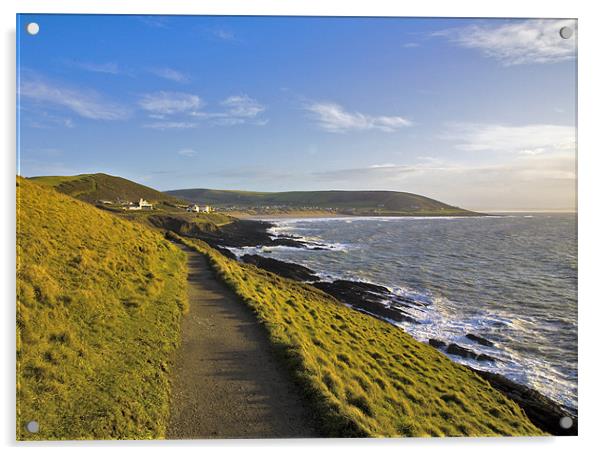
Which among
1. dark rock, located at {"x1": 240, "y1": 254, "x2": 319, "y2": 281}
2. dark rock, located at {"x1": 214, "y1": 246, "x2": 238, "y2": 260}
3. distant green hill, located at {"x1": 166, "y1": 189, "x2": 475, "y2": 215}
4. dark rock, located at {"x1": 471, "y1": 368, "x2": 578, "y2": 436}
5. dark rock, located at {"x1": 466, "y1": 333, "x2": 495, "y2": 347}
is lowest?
dark rock, located at {"x1": 471, "y1": 368, "x2": 578, "y2": 436}

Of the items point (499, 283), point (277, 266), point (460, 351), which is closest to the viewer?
point (460, 351)

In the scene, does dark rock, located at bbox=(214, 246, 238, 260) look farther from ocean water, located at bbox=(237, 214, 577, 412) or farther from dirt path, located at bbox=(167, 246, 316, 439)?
dirt path, located at bbox=(167, 246, 316, 439)

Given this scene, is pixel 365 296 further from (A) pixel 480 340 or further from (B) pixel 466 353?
(A) pixel 480 340

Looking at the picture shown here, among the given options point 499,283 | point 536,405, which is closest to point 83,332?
point 536,405

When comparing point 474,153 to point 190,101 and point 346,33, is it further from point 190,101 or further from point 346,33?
point 190,101

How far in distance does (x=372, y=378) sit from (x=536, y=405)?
3.68 m

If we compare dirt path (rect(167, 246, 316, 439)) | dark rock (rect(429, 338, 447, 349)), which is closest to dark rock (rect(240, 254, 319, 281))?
dark rock (rect(429, 338, 447, 349))

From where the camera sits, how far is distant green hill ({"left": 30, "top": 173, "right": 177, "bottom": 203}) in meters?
5.76

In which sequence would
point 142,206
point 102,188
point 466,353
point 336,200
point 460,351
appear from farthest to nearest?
point 460,351
point 466,353
point 336,200
point 142,206
point 102,188

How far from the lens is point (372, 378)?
17.0 ft

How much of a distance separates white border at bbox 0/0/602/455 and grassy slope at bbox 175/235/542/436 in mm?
814

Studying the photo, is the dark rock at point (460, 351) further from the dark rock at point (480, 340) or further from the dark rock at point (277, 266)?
the dark rock at point (277, 266)

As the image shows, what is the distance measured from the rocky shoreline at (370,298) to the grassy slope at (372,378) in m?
0.39

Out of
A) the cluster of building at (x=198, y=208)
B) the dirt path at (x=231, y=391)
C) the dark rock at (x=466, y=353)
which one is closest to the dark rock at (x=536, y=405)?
the dark rock at (x=466, y=353)
